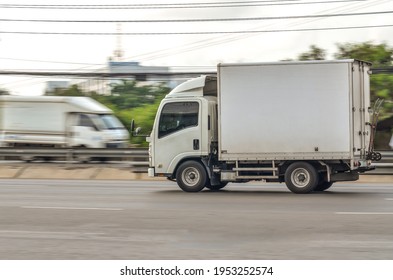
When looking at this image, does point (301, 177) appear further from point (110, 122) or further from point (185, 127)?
point (110, 122)

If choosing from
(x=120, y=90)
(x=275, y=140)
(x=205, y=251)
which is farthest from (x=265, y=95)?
(x=120, y=90)

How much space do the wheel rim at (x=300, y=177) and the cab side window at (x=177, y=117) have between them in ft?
8.65

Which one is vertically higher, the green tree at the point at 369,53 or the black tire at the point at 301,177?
the green tree at the point at 369,53

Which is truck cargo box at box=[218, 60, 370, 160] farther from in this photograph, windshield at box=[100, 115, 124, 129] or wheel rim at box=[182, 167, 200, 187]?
windshield at box=[100, 115, 124, 129]

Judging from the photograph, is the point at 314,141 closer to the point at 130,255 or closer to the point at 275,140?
the point at 275,140

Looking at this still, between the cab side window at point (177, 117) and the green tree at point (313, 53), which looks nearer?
the cab side window at point (177, 117)

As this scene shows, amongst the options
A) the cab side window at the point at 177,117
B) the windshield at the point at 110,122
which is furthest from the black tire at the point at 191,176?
the windshield at the point at 110,122

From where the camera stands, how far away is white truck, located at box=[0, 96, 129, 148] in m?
34.5

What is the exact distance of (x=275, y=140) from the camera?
18078 millimetres

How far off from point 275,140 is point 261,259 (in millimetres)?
9605

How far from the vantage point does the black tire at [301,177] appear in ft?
58.3

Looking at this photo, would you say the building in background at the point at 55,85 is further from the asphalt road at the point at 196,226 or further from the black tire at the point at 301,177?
the black tire at the point at 301,177

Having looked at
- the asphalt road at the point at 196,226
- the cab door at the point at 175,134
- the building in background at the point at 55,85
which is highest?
the building in background at the point at 55,85

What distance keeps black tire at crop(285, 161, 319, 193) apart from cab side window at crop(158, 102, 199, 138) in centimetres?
255
